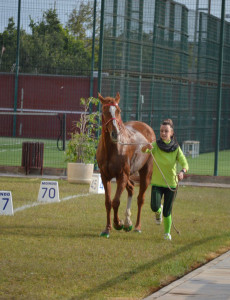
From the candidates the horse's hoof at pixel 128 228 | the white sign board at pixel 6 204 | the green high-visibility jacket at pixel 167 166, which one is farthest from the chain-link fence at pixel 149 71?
the green high-visibility jacket at pixel 167 166

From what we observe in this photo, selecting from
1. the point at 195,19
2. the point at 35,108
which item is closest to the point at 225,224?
the point at 195,19

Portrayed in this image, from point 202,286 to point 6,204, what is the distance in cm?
558

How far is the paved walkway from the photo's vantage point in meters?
6.81

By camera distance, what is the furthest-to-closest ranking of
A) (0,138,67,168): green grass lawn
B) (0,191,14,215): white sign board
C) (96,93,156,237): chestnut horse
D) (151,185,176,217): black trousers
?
1. (0,138,67,168): green grass lawn
2. (0,191,14,215): white sign board
3. (96,93,156,237): chestnut horse
4. (151,185,176,217): black trousers

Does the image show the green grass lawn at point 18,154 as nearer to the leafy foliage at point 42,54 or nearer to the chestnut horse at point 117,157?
the leafy foliage at point 42,54

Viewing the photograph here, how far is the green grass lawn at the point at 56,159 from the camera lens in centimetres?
2308

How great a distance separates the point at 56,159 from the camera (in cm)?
2572

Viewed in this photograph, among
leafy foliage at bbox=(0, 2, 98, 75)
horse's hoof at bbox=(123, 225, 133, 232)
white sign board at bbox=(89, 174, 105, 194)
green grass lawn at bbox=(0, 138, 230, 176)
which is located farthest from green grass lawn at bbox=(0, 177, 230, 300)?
leafy foliage at bbox=(0, 2, 98, 75)

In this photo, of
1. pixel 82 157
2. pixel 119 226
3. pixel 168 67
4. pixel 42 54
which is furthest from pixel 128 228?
pixel 42 54

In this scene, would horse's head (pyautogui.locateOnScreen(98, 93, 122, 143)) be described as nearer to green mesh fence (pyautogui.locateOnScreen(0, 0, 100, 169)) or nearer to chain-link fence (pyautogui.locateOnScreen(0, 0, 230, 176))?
chain-link fence (pyautogui.locateOnScreen(0, 0, 230, 176))

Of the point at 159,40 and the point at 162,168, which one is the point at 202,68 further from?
the point at 162,168

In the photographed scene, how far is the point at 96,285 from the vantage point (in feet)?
23.9

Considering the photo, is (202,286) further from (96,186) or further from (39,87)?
(39,87)

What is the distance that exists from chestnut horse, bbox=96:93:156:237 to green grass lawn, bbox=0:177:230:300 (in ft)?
1.36
